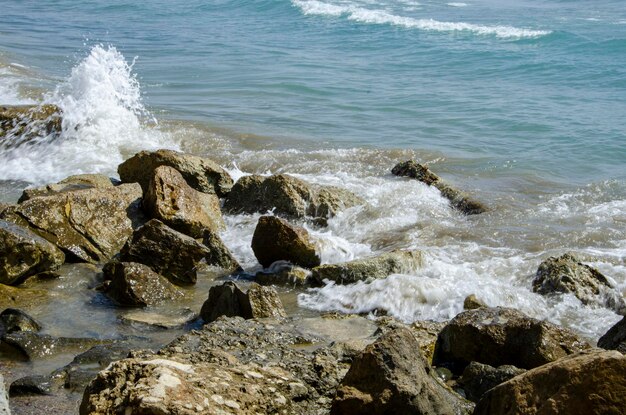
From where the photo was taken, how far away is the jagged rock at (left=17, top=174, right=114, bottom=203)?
9719 mm

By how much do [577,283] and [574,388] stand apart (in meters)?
4.87

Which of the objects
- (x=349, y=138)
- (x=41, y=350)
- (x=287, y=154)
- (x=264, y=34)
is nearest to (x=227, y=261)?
(x=41, y=350)

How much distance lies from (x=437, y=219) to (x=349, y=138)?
4.98 metres

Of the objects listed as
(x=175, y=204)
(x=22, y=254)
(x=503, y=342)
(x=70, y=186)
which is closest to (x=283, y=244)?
(x=175, y=204)

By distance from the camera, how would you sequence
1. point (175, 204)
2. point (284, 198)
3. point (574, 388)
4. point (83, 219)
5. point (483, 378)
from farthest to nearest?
point (284, 198), point (175, 204), point (83, 219), point (483, 378), point (574, 388)

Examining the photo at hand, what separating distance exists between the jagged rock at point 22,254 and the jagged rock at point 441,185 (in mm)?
5615

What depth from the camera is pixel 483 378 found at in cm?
536

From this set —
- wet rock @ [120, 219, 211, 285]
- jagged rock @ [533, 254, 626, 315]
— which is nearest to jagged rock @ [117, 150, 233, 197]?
wet rock @ [120, 219, 211, 285]

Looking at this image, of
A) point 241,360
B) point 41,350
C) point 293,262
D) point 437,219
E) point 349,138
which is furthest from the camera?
point 349,138

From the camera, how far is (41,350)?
6137mm

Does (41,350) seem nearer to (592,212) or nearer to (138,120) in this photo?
(592,212)

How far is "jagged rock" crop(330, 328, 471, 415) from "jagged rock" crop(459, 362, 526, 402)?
85 centimetres

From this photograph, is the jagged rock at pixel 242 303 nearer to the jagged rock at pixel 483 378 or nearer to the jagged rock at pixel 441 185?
the jagged rock at pixel 483 378

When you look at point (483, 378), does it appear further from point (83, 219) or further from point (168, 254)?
point (83, 219)
